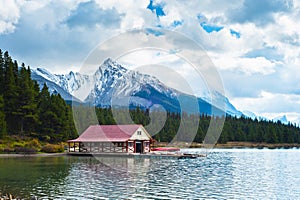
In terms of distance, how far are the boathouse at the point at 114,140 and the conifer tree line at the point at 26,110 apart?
6.46 metres

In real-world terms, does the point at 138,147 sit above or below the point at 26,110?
below

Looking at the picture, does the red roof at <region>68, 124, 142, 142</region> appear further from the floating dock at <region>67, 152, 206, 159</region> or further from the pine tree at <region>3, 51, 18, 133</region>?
the pine tree at <region>3, 51, 18, 133</region>

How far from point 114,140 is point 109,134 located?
374 cm

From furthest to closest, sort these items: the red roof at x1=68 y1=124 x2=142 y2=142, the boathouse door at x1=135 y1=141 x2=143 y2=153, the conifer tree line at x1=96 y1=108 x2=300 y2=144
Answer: the conifer tree line at x1=96 y1=108 x2=300 y2=144, the boathouse door at x1=135 y1=141 x2=143 y2=153, the red roof at x1=68 y1=124 x2=142 y2=142

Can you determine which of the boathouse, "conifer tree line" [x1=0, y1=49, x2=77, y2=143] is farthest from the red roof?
"conifer tree line" [x1=0, y1=49, x2=77, y2=143]

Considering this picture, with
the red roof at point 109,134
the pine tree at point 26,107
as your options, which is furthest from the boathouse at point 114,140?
the pine tree at point 26,107

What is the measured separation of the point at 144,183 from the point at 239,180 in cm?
947

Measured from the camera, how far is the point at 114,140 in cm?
7869

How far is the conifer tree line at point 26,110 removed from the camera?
266ft

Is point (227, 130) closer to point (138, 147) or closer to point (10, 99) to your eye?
point (138, 147)

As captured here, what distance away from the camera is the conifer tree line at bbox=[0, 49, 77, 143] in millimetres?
81062

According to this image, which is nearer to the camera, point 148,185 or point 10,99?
point 148,185

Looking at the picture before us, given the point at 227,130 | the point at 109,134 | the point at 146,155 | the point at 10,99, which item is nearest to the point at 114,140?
the point at 109,134

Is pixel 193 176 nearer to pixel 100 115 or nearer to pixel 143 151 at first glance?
pixel 143 151
